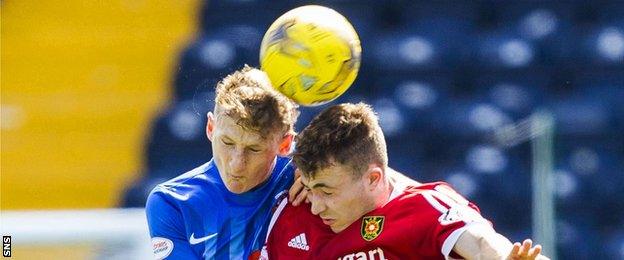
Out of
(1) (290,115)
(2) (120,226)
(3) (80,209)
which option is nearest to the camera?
(1) (290,115)

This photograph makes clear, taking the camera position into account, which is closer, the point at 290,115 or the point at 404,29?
the point at 290,115

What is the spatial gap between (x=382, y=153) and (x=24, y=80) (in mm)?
2821

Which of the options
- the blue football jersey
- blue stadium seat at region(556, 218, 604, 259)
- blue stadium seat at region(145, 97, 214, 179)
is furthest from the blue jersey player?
blue stadium seat at region(556, 218, 604, 259)

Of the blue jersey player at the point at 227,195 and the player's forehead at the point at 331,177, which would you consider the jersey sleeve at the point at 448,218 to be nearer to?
the player's forehead at the point at 331,177

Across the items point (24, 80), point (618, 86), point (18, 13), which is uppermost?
point (18, 13)

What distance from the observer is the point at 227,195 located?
3.38 metres

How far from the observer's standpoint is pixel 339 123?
313cm

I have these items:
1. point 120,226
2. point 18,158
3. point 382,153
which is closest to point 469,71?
point 120,226

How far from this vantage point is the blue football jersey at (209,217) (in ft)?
11.1

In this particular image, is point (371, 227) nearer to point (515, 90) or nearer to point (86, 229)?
point (86, 229)

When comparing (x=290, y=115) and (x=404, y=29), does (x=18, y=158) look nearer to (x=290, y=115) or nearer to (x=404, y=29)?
(x=404, y=29)

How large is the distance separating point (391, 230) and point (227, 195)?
510mm

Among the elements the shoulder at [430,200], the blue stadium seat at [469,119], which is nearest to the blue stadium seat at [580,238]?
the blue stadium seat at [469,119]

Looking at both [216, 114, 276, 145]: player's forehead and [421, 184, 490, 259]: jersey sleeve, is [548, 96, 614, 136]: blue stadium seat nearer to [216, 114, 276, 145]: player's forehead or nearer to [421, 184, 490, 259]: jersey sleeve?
[421, 184, 490, 259]: jersey sleeve
